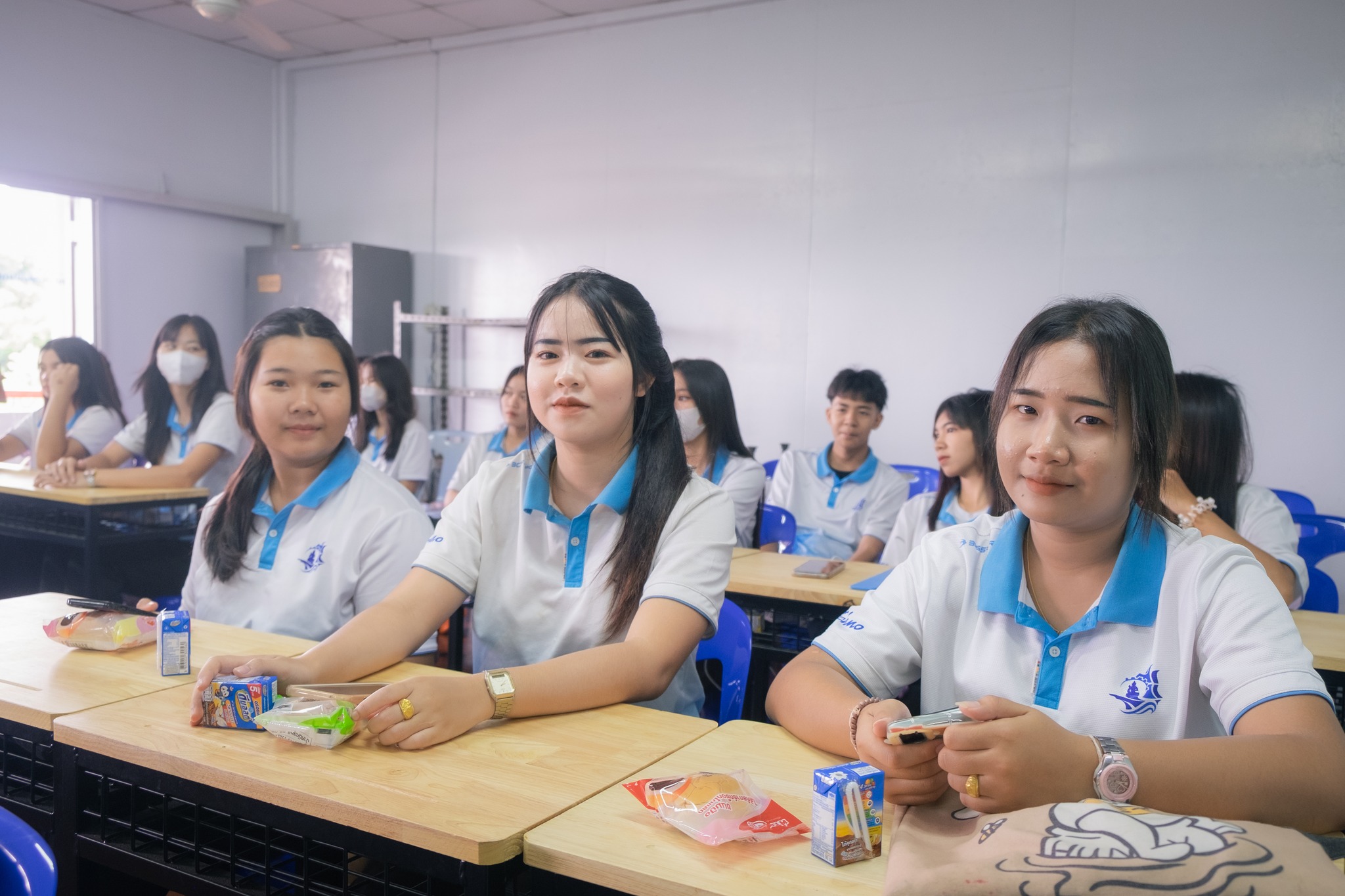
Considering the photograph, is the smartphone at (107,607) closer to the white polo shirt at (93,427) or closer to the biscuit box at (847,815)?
the biscuit box at (847,815)

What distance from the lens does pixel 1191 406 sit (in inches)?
94.0

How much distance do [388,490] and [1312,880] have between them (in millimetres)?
1745

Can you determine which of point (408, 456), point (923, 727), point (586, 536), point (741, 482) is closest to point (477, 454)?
point (408, 456)

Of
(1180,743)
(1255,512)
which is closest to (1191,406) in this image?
(1255,512)

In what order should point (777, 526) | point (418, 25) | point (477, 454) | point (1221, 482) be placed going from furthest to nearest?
point (418, 25) → point (477, 454) → point (777, 526) → point (1221, 482)

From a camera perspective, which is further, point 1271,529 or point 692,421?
point 692,421

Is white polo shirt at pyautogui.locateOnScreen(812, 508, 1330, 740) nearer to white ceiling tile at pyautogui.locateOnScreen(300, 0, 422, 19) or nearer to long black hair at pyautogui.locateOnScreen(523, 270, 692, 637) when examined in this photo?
long black hair at pyautogui.locateOnScreen(523, 270, 692, 637)

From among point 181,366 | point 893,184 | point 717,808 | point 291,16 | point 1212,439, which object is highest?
point 291,16

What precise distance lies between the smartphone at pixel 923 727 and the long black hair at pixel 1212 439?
1666 millimetres

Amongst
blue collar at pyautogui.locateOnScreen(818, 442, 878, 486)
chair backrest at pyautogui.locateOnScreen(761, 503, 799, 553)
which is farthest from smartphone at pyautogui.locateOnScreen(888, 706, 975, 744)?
blue collar at pyautogui.locateOnScreen(818, 442, 878, 486)

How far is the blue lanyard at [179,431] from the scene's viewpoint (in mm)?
4000

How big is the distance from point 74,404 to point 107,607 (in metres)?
3.10

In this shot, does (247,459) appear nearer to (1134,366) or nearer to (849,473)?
(1134,366)

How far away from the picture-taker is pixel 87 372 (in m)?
4.30
